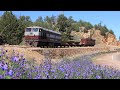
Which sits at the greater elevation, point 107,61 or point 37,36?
point 37,36

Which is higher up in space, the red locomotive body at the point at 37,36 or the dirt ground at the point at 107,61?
the red locomotive body at the point at 37,36

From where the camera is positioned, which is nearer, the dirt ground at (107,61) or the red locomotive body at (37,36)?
the dirt ground at (107,61)

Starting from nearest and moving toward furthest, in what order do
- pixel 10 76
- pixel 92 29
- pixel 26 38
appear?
pixel 10 76, pixel 26 38, pixel 92 29

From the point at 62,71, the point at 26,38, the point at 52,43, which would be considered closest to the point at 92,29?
the point at 52,43

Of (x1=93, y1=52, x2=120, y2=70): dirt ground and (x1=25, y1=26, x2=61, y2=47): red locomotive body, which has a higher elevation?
(x1=25, y1=26, x2=61, y2=47): red locomotive body

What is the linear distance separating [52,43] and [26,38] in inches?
215

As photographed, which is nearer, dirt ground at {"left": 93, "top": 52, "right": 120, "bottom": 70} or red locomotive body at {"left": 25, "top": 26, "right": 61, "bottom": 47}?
dirt ground at {"left": 93, "top": 52, "right": 120, "bottom": 70}

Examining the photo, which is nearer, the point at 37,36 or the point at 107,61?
the point at 107,61
